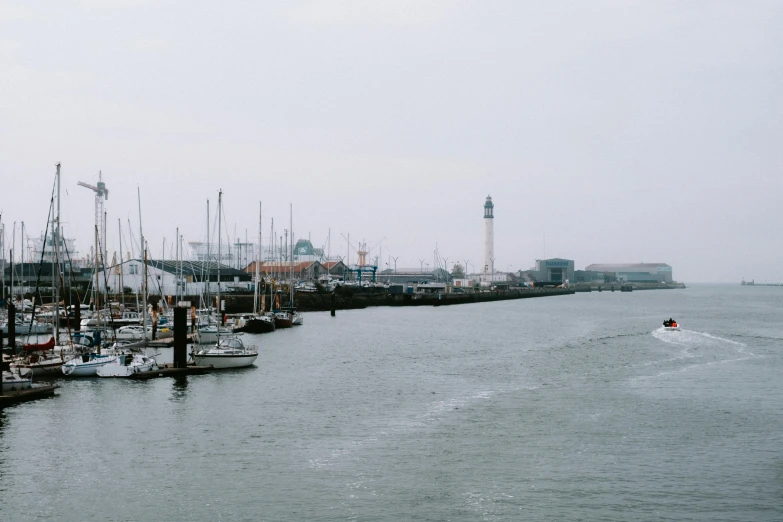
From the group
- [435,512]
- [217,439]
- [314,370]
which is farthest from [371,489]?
[314,370]

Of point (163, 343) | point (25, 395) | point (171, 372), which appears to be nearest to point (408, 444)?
point (25, 395)

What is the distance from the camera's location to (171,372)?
168 feet

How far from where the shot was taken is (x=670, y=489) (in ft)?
86.4

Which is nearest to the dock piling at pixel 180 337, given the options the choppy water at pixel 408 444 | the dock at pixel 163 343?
the choppy water at pixel 408 444

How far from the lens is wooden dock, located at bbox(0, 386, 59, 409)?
40.1 meters

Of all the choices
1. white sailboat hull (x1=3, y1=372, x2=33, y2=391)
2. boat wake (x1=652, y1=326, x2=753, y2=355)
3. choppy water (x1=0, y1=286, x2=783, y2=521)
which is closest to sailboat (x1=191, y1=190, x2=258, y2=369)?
choppy water (x1=0, y1=286, x2=783, y2=521)

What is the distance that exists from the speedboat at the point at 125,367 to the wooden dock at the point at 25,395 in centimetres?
628

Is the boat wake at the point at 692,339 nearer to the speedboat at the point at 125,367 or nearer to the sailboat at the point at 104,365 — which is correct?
the speedboat at the point at 125,367

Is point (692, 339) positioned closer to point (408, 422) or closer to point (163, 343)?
point (163, 343)

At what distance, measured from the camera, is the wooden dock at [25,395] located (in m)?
40.1

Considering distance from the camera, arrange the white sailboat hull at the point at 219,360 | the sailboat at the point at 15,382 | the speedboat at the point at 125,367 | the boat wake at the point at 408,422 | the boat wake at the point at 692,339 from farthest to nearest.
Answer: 1. the boat wake at the point at 692,339
2. the white sailboat hull at the point at 219,360
3. the speedboat at the point at 125,367
4. the sailboat at the point at 15,382
5. the boat wake at the point at 408,422

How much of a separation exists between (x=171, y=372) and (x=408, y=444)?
2420 cm

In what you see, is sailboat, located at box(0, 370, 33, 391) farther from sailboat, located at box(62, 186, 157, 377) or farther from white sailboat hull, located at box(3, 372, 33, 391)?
sailboat, located at box(62, 186, 157, 377)

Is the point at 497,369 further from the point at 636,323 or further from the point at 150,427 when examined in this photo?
the point at 636,323
